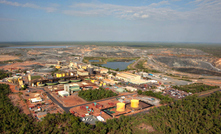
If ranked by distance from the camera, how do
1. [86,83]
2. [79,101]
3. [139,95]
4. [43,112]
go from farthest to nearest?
[86,83], [139,95], [79,101], [43,112]

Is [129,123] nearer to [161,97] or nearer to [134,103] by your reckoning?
[134,103]

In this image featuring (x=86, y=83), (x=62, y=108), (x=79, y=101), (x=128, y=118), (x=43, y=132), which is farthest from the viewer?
(x=86, y=83)

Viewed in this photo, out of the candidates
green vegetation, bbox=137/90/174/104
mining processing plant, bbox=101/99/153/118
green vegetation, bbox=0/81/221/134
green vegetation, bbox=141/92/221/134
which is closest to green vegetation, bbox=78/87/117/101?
mining processing plant, bbox=101/99/153/118

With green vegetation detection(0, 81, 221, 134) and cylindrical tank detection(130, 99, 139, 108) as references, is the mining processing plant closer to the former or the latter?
→ cylindrical tank detection(130, 99, 139, 108)

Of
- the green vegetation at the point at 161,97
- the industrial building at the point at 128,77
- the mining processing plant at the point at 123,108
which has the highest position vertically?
the industrial building at the point at 128,77

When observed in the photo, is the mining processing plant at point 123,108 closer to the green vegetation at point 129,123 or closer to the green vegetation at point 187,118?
the green vegetation at point 129,123

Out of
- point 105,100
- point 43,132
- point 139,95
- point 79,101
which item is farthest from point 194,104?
point 43,132

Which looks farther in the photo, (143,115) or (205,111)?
(205,111)

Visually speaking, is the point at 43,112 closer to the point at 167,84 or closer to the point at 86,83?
the point at 86,83

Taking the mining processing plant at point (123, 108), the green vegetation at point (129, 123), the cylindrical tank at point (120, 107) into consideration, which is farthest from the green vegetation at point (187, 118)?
the cylindrical tank at point (120, 107)
